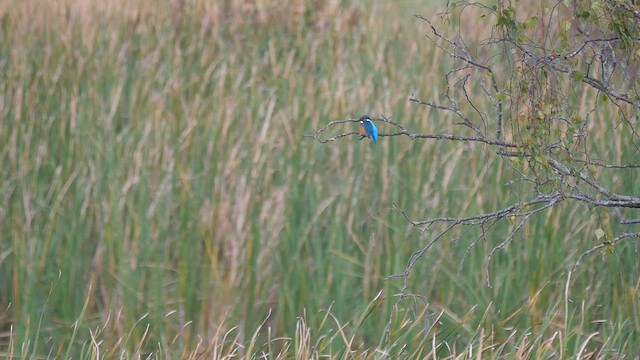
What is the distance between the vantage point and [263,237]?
13.0 feet

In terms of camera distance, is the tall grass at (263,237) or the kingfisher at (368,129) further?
the tall grass at (263,237)

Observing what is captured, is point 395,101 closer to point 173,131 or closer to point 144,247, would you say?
point 173,131

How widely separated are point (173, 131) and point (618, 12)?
9.33 feet

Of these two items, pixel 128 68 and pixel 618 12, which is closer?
pixel 618 12

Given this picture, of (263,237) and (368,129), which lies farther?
(263,237)

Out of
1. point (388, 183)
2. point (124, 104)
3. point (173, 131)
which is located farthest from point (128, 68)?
point (388, 183)

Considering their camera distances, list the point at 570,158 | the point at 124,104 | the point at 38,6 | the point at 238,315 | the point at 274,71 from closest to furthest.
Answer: the point at 570,158, the point at 238,315, the point at 124,104, the point at 274,71, the point at 38,6

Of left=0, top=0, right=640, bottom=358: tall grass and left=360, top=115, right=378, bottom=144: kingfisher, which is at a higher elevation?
left=360, top=115, right=378, bottom=144: kingfisher

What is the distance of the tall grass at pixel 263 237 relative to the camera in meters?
3.58

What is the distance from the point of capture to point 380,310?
150 inches

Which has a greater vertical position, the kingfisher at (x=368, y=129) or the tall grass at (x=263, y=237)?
the kingfisher at (x=368, y=129)

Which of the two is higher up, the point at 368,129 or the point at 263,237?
the point at 368,129

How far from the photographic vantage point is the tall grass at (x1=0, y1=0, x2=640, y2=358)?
11.7ft

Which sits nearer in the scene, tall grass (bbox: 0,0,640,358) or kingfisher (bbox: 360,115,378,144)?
kingfisher (bbox: 360,115,378,144)
